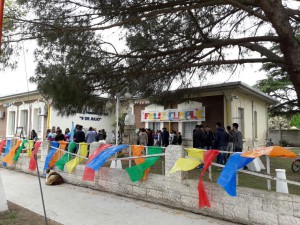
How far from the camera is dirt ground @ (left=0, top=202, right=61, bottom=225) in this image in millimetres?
5559

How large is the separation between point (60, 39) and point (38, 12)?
0.89 metres

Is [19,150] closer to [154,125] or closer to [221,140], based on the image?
[221,140]

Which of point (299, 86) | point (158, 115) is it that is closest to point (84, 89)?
point (299, 86)

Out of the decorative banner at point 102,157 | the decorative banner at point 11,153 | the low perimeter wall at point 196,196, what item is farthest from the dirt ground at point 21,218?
the decorative banner at point 11,153

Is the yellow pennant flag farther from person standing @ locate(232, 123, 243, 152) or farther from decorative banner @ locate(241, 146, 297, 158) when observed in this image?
decorative banner @ locate(241, 146, 297, 158)

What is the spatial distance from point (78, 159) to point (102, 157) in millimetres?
1864

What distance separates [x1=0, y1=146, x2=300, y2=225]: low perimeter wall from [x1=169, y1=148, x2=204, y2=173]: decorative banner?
361 mm

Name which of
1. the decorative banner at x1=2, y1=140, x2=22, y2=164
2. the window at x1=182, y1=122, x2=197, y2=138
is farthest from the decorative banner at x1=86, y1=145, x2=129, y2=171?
the window at x1=182, y1=122, x2=197, y2=138

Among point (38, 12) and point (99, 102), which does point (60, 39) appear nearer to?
point (38, 12)

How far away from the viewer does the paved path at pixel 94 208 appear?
5691 mm

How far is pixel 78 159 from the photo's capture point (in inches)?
361

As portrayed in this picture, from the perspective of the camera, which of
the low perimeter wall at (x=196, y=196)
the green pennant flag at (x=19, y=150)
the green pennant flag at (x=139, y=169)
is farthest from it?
the green pennant flag at (x=19, y=150)

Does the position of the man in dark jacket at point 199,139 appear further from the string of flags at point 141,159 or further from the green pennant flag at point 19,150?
the green pennant flag at point 19,150

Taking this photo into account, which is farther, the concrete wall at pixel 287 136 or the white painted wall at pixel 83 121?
the concrete wall at pixel 287 136
